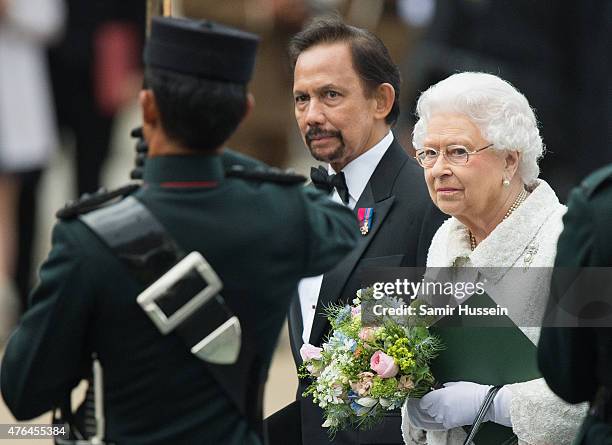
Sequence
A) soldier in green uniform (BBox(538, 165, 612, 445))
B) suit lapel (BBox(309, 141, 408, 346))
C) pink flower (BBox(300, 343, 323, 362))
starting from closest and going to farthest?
soldier in green uniform (BBox(538, 165, 612, 445)) → pink flower (BBox(300, 343, 323, 362)) → suit lapel (BBox(309, 141, 408, 346))

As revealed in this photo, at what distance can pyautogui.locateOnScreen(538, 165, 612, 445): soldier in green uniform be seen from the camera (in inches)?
134

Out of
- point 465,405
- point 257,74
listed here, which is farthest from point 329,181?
point 257,74

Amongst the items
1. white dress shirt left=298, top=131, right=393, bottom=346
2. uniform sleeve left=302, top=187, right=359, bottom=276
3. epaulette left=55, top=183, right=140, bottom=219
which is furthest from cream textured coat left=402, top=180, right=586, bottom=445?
epaulette left=55, top=183, right=140, bottom=219

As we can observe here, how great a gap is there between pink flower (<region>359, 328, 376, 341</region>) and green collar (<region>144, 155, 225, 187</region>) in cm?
83

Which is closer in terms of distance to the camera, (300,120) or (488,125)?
(488,125)

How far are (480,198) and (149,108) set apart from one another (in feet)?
3.79

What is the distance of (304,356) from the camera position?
446 cm

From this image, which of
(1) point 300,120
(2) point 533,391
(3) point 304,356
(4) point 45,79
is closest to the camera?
(2) point 533,391

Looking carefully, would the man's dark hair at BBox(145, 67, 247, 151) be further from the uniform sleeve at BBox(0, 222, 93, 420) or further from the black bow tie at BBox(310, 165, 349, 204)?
the black bow tie at BBox(310, 165, 349, 204)

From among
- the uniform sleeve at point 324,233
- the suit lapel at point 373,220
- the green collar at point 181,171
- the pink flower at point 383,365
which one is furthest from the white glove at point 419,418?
the green collar at point 181,171

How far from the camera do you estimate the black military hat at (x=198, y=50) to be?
3514 mm

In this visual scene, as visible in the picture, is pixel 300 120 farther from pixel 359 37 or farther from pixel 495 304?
pixel 495 304

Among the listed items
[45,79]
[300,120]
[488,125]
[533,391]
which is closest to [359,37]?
[300,120]

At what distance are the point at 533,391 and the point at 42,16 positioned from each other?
19.5 feet
